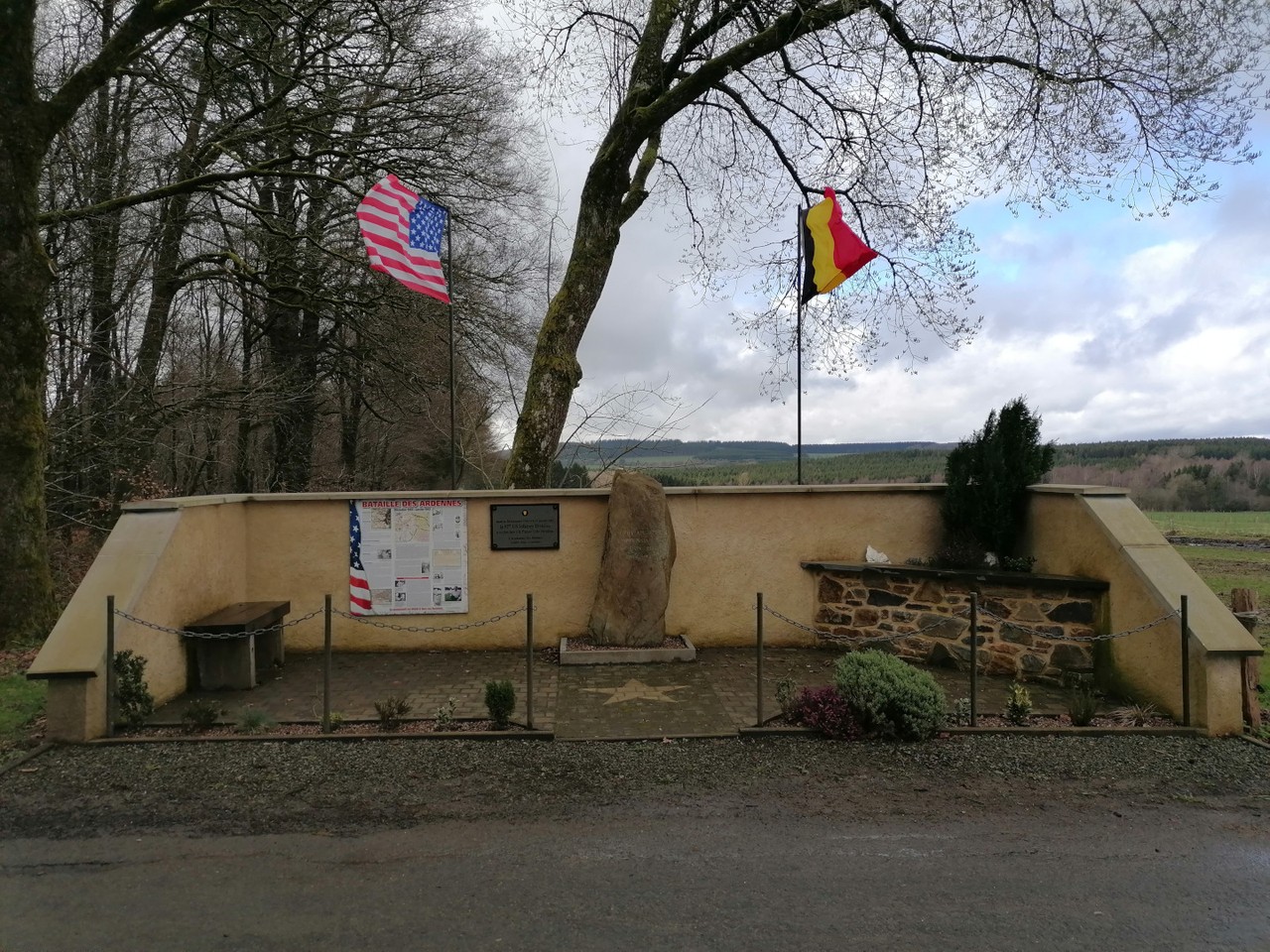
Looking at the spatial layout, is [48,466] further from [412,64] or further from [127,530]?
[412,64]

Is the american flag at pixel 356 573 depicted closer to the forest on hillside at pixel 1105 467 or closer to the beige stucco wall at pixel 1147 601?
the forest on hillside at pixel 1105 467

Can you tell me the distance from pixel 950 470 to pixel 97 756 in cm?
876

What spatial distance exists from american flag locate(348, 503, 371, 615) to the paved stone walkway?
56 centimetres

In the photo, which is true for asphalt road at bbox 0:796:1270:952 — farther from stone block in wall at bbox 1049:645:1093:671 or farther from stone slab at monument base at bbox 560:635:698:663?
stone slab at monument base at bbox 560:635:698:663

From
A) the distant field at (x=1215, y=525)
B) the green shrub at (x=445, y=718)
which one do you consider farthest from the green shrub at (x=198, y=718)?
the distant field at (x=1215, y=525)

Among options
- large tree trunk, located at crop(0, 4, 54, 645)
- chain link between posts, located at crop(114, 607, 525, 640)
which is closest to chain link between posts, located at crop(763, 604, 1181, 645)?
chain link between posts, located at crop(114, 607, 525, 640)

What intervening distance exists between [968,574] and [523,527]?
196 inches

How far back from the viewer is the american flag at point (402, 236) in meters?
10.4

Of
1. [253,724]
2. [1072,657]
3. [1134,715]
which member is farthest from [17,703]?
[1072,657]

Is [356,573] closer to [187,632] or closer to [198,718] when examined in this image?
[187,632]

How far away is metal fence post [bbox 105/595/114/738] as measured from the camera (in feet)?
20.7

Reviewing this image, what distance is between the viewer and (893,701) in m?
6.20

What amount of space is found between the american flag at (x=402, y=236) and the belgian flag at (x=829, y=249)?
507cm

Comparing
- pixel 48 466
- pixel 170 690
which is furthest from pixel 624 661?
pixel 48 466
